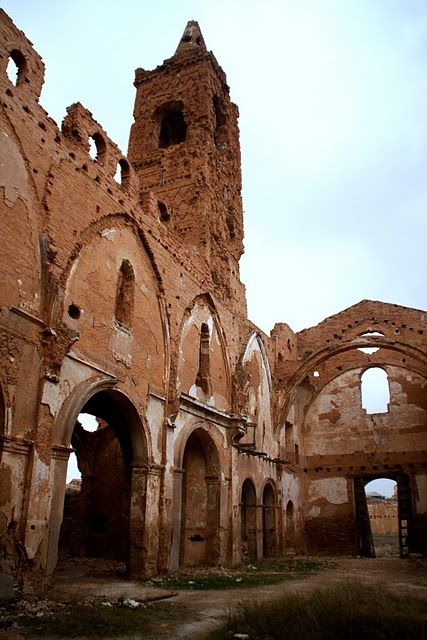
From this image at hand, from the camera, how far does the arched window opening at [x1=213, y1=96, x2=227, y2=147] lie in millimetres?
20953

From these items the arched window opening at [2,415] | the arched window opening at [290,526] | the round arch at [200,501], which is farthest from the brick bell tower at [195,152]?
the arched window opening at [2,415]

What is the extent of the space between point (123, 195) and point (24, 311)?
442cm

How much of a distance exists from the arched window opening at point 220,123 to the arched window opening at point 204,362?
8.71 meters

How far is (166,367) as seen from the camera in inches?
504

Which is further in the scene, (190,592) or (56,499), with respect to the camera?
(190,592)

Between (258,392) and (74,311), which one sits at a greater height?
(258,392)

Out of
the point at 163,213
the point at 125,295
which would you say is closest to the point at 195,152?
the point at 163,213

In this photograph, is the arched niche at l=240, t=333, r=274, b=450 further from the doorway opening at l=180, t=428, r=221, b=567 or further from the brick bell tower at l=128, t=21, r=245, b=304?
the doorway opening at l=180, t=428, r=221, b=567

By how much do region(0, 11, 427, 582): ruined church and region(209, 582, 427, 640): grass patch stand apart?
3432 millimetres

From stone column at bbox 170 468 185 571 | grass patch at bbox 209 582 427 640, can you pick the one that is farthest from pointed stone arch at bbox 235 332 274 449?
grass patch at bbox 209 582 427 640

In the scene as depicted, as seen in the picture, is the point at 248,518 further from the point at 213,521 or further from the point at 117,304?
the point at 117,304

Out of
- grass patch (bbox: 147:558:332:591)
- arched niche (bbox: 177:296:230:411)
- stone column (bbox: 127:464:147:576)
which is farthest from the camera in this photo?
arched niche (bbox: 177:296:230:411)

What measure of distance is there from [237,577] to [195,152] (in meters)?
12.5

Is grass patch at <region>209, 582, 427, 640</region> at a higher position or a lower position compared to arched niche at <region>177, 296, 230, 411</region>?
lower
